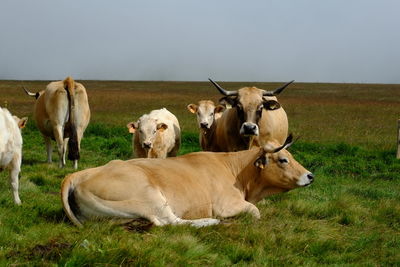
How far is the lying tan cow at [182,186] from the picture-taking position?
6.61m

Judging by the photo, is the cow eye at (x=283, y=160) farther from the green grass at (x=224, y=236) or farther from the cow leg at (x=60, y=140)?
the cow leg at (x=60, y=140)

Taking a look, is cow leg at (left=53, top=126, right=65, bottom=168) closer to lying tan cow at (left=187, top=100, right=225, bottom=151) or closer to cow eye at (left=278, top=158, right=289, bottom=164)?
lying tan cow at (left=187, top=100, right=225, bottom=151)

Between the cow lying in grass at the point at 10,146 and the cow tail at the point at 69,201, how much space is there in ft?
3.92

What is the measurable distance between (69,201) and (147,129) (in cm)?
558

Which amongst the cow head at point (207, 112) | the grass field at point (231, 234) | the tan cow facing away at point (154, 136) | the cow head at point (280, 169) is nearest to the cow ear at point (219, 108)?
the cow head at point (207, 112)

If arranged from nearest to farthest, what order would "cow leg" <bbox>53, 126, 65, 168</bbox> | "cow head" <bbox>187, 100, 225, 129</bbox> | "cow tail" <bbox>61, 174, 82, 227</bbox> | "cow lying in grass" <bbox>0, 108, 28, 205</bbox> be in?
"cow tail" <bbox>61, 174, 82, 227</bbox> < "cow lying in grass" <bbox>0, 108, 28, 205</bbox> < "cow leg" <bbox>53, 126, 65, 168</bbox> < "cow head" <bbox>187, 100, 225, 129</bbox>

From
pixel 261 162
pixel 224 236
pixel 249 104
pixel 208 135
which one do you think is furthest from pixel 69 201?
pixel 208 135

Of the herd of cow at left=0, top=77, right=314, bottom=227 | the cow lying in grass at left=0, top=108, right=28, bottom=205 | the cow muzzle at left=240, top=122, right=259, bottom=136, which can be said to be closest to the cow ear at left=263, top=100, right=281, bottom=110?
the herd of cow at left=0, top=77, right=314, bottom=227

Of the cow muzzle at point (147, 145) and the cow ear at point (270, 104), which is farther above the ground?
the cow ear at point (270, 104)

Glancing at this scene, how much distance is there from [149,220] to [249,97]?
475 centimetres

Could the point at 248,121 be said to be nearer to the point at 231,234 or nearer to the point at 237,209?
the point at 237,209

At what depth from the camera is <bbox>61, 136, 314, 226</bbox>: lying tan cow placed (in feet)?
21.7

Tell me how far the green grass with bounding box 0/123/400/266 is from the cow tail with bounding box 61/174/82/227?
134 millimetres

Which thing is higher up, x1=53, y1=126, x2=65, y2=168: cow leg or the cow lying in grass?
the cow lying in grass
